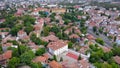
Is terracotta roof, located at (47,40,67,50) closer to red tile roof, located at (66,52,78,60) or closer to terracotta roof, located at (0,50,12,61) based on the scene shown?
red tile roof, located at (66,52,78,60)

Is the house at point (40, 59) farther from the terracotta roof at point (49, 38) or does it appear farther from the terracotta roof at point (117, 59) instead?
the terracotta roof at point (117, 59)

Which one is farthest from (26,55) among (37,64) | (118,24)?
(118,24)

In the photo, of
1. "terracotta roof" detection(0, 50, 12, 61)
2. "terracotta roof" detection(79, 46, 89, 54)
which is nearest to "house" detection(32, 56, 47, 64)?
"terracotta roof" detection(0, 50, 12, 61)

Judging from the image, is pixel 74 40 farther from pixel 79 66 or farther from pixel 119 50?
pixel 79 66

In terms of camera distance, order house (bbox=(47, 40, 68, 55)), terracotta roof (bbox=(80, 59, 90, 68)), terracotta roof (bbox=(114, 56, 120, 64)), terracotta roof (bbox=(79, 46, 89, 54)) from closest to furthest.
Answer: terracotta roof (bbox=(80, 59, 90, 68))
terracotta roof (bbox=(114, 56, 120, 64))
house (bbox=(47, 40, 68, 55))
terracotta roof (bbox=(79, 46, 89, 54))

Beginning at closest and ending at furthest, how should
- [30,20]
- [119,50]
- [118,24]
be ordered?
[119,50]
[30,20]
[118,24]

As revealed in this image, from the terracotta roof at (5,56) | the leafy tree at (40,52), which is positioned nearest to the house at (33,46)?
the leafy tree at (40,52)

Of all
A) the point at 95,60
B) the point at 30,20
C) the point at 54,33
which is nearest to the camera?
the point at 95,60

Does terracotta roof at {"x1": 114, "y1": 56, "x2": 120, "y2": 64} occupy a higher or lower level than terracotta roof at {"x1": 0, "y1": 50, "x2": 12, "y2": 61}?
lower
